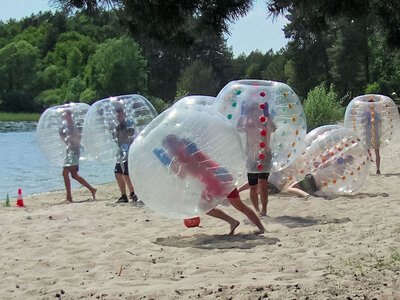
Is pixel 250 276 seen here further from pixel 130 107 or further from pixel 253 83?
pixel 130 107

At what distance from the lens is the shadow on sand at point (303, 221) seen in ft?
25.3

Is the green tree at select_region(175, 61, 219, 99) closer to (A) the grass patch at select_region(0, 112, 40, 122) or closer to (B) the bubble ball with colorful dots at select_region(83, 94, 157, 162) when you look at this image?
(A) the grass patch at select_region(0, 112, 40, 122)

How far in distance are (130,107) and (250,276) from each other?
5637 millimetres

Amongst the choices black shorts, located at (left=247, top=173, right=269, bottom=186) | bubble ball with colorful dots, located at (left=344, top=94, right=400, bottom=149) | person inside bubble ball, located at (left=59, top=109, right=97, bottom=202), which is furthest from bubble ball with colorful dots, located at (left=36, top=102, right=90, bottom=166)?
bubble ball with colorful dots, located at (left=344, top=94, right=400, bottom=149)

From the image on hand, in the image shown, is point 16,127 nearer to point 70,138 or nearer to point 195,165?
point 70,138

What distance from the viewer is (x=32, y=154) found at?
99.5 ft

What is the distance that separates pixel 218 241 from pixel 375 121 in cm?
672

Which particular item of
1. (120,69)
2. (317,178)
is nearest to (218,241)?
(317,178)

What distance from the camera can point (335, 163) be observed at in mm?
9727

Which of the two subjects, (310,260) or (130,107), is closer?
(310,260)

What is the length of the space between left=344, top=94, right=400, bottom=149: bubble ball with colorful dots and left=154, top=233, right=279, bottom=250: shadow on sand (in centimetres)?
620

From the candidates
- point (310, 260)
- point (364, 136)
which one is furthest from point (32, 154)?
point (310, 260)

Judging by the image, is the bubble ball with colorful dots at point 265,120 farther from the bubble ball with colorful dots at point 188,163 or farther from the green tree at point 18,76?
the green tree at point 18,76

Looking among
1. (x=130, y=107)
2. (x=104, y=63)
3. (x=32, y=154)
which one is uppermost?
(x=104, y=63)
